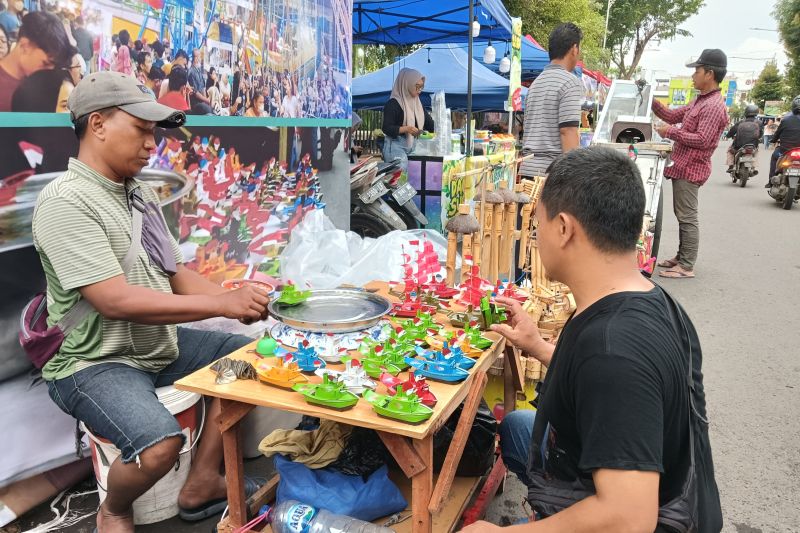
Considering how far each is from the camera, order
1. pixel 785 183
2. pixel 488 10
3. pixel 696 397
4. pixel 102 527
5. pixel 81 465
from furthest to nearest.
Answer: pixel 785 183 < pixel 488 10 < pixel 81 465 < pixel 102 527 < pixel 696 397

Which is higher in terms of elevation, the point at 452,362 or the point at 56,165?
the point at 56,165

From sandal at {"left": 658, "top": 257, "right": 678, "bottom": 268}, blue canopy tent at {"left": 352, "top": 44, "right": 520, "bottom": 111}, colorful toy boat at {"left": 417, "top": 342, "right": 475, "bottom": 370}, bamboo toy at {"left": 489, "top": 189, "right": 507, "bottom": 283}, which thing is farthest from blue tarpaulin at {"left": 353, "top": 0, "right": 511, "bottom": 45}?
colorful toy boat at {"left": 417, "top": 342, "right": 475, "bottom": 370}

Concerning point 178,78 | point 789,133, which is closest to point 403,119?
point 178,78

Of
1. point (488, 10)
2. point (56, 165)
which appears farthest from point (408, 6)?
point (56, 165)

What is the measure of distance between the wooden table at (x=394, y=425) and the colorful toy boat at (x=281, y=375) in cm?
2

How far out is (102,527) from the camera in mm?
2109

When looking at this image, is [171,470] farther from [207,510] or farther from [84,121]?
[84,121]

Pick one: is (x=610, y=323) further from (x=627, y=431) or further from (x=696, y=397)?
(x=696, y=397)

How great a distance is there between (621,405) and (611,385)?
0.13 feet

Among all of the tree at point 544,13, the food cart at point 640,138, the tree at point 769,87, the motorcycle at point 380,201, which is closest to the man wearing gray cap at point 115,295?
the motorcycle at point 380,201

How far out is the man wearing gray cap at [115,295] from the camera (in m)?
1.97

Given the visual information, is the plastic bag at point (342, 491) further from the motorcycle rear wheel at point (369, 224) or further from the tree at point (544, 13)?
the tree at point (544, 13)

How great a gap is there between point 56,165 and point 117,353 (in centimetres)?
86

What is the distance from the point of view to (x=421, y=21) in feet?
27.4
